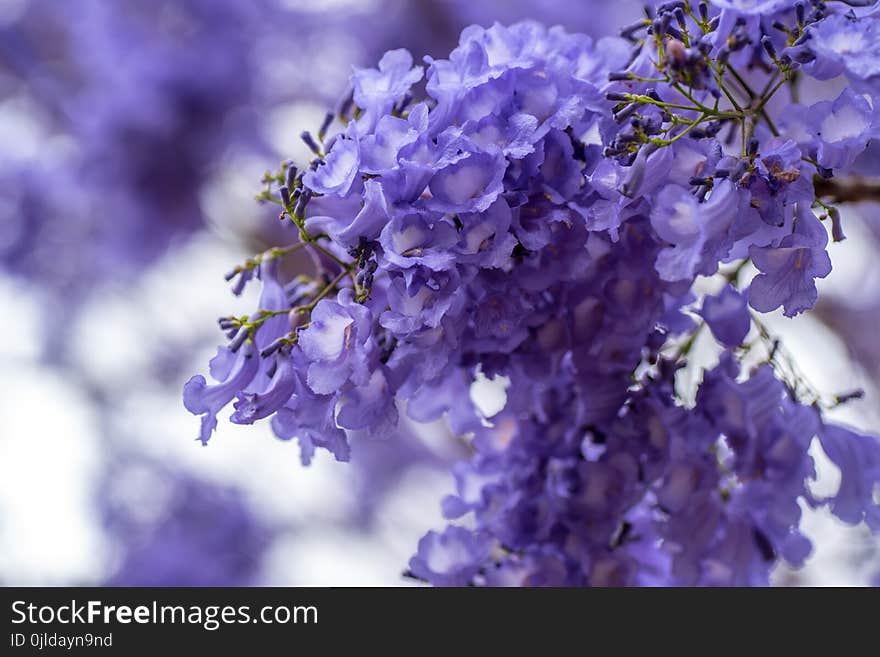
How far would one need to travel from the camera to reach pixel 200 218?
77.2 inches

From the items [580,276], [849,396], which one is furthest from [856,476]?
[580,276]

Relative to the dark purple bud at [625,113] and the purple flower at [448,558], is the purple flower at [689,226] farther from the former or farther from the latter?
the purple flower at [448,558]

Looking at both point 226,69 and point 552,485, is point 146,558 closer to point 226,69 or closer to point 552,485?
point 226,69

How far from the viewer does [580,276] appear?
630 mm

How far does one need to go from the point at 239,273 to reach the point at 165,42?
152cm

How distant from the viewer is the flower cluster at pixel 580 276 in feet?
1.76

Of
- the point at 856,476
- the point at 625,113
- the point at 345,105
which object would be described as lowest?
the point at 856,476

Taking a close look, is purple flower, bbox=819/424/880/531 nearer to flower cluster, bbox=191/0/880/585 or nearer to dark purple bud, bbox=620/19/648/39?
flower cluster, bbox=191/0/880/585

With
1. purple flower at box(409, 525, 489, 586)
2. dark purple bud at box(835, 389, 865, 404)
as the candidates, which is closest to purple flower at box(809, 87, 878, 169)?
dark purple bud at box(835, 389, 865, 404)

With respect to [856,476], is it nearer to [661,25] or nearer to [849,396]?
[849,396]

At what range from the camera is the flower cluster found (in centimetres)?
54
